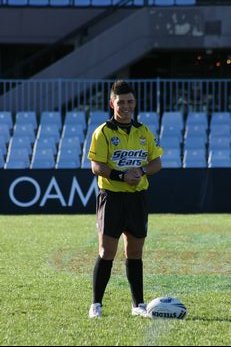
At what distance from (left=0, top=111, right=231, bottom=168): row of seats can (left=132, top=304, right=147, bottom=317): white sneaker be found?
11867 mm

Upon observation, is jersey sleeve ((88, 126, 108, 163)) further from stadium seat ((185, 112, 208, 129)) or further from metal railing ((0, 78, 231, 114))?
metal railing ((0, 78, 231, 114))

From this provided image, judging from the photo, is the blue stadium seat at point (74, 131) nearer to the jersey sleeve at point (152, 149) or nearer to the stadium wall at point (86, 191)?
the stadium wall at point (86, 191)

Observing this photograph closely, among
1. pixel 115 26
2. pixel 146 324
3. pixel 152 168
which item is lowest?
pixel 146 324

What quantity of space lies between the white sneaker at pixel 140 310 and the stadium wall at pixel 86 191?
10290 millimetres

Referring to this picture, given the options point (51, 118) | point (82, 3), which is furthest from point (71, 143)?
point (82, 3)

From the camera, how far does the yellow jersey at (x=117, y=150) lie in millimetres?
6852

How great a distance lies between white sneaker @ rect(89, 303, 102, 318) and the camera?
266 inches

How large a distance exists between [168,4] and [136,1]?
104cm

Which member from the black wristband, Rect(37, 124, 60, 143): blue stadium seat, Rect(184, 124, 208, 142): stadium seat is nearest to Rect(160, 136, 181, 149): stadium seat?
Rect(184, 124, 208, 142): stadium seat

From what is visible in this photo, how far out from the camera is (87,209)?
1734 centimetres

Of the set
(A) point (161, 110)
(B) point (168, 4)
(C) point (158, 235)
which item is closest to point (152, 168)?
(C) point (158, 235)

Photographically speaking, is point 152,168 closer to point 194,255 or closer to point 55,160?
point 194,255

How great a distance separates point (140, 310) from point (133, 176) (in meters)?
1.18

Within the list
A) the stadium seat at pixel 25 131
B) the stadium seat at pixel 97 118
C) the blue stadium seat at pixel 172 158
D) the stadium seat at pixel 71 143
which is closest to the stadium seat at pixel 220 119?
the blue stadium seat at pixel 172 158
